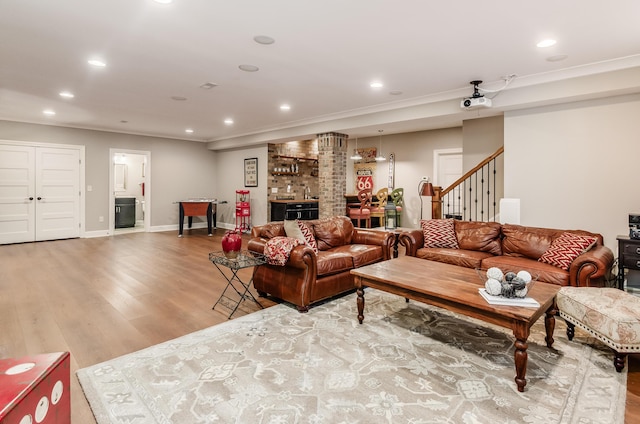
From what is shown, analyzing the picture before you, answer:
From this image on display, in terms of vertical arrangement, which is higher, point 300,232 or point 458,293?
point 300,232

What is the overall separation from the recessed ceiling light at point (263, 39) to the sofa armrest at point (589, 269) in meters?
3.53

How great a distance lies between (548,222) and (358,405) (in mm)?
3970

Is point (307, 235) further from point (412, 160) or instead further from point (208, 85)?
point (412, 160)

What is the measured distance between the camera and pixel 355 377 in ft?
7.39

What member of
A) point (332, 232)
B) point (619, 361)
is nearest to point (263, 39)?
point (332, 232)

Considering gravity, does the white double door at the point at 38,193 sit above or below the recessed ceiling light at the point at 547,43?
below

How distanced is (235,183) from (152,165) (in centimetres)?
219

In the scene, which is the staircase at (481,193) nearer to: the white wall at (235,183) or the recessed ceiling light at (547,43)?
the recessed ceiling light at (547,43)

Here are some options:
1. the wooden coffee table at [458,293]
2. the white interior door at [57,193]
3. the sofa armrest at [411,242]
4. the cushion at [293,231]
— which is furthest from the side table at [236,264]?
the white interior door at [57,193]

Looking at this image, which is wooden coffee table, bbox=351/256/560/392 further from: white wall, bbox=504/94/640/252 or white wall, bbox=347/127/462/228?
white wall, bbox=347/127/462/228

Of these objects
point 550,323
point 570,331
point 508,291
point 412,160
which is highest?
point 412,160

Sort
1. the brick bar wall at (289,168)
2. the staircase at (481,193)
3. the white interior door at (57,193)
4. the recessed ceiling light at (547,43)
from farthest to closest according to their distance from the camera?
the brick bar wall at (289,168) < the white interior door at (57,193) < the staircase at (481,193) < the recessed ceiling light at (547,43)

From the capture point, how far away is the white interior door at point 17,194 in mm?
7016

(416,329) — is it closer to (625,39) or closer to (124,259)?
(625,39)
